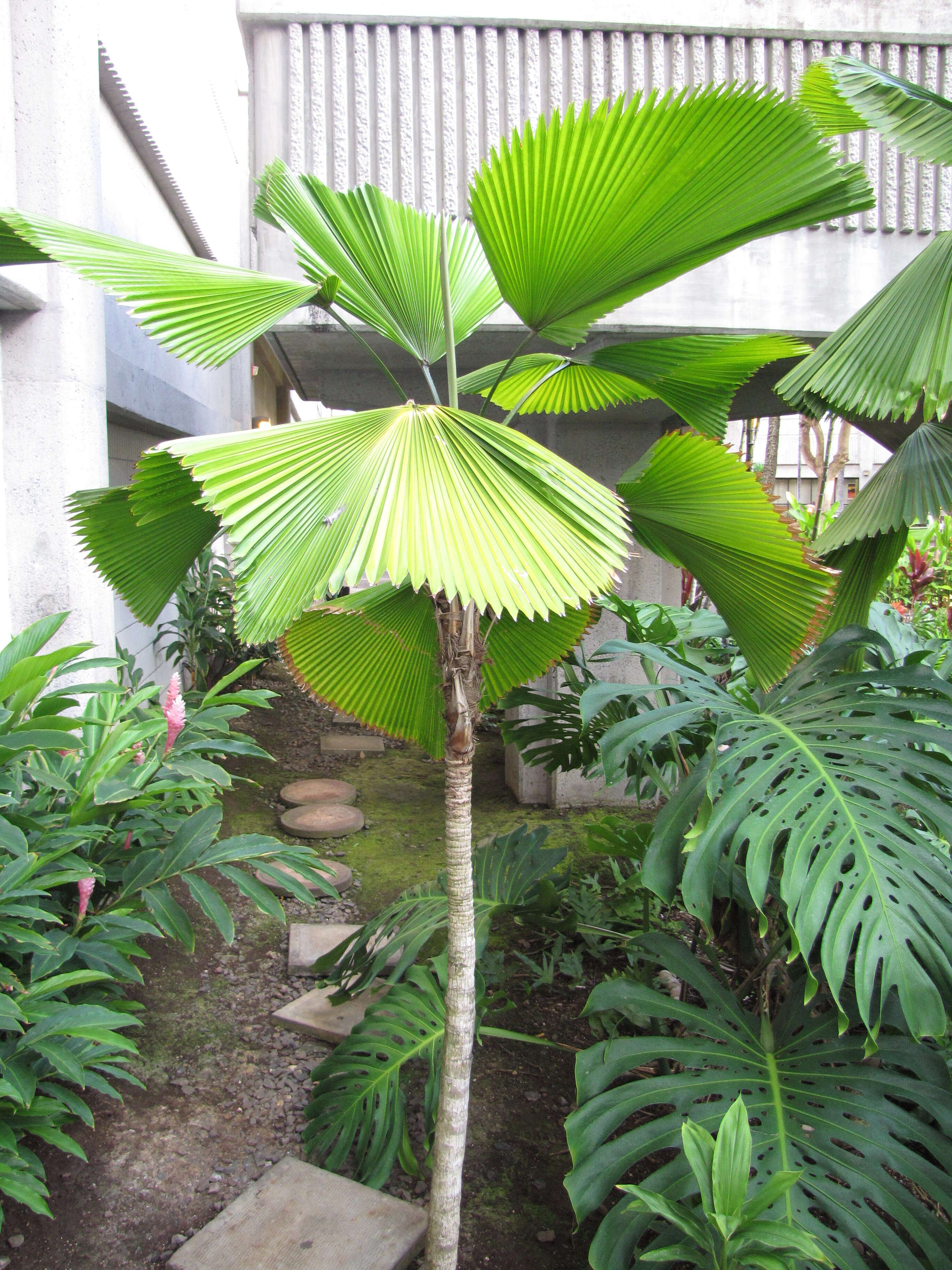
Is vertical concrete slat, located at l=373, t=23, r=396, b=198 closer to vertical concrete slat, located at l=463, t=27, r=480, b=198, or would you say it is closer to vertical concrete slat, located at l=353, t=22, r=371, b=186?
vertical concrete slat, located at l=353, t=22, r=371, b=186

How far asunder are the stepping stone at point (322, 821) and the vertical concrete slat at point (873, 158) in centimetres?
336

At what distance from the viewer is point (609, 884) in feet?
11.8

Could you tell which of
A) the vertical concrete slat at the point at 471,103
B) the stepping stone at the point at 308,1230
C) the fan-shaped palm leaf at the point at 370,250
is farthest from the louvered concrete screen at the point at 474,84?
the stepping stone at the point at 308,1230

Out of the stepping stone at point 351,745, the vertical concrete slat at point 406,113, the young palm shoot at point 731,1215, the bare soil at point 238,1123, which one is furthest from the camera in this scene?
the stepping stone at point 351,745

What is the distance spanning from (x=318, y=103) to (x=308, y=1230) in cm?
333

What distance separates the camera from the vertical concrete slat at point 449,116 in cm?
309

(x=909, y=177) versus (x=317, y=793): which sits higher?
(x=909, y=177)

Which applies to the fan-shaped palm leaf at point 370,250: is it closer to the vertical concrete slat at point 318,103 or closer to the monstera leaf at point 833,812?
the monstera leaf at point 833,812

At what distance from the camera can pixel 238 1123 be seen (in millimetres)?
Result: 2078

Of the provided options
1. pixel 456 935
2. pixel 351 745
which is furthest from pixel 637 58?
pixel 351 745

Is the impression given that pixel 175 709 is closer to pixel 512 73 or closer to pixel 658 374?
pixel 658 374

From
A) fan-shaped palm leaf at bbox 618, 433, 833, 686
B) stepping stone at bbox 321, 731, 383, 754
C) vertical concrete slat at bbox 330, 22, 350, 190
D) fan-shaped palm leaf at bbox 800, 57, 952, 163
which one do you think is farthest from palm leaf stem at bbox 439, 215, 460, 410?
stepping stone at bbox 321, 731, 383, 754

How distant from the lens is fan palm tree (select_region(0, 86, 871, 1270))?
1.04m

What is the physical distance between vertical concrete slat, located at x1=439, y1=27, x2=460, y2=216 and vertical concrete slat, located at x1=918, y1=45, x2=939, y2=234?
72.1 inches
